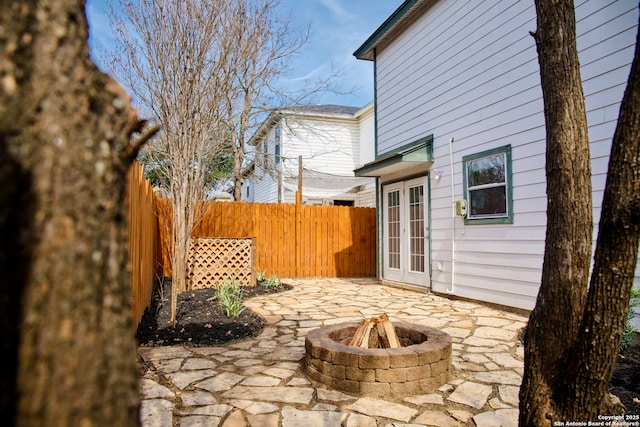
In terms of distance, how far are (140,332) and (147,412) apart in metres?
1.85

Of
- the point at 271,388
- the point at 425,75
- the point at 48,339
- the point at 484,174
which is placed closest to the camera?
the point at 48,339

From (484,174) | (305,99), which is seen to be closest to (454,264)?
(484,174)

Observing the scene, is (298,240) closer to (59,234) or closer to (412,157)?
(412,157)

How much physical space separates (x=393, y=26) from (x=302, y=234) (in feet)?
17.3

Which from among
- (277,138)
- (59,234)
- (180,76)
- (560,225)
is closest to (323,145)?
(277,138)

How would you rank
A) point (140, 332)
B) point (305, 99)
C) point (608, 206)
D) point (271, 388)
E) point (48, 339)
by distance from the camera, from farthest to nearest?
point (305, 99), point (140, 332), point (271, 388), point (608, 206), point (48, 339)

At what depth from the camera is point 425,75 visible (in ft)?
25.6

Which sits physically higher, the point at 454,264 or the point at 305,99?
the point at 305,99

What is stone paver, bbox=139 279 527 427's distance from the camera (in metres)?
2.59

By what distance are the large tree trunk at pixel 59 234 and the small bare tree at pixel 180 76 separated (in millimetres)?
4870

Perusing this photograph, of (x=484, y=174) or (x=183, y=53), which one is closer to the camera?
(x=183, y=53)

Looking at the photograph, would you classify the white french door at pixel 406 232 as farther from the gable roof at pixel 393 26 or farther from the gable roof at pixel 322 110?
the gable roof at pixel 322 110

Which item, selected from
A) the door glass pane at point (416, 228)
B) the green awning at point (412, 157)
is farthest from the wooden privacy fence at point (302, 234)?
the green awning at point (412, 157)

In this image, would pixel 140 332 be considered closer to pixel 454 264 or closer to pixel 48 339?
pixel 48 339
